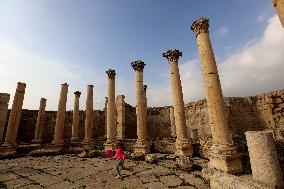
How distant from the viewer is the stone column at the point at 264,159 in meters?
4.07

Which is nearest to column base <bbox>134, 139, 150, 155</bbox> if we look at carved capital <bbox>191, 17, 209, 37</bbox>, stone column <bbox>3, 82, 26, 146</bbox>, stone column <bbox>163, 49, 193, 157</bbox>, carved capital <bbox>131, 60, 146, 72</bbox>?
stone column <bbox>163, 49, 193, 157</bbox>

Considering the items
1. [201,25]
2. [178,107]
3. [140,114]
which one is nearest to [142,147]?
[140,114]

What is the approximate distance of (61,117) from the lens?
1639cm

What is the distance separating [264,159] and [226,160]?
142cm

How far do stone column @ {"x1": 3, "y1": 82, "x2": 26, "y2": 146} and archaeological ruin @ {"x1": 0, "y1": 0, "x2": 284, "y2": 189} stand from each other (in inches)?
1.9

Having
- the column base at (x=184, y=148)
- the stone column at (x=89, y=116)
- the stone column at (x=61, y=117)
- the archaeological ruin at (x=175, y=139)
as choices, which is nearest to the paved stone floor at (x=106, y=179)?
the archaeological ruin at (x=175, y=139)

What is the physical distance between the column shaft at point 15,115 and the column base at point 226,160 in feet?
46.6

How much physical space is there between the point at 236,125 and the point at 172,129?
23.1ft

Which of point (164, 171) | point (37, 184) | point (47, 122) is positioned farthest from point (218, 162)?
point (47, 122)

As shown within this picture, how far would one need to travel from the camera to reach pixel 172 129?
22.8 m

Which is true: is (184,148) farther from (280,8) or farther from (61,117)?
(61,117)

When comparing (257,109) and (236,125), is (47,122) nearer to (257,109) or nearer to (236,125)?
(236,125)

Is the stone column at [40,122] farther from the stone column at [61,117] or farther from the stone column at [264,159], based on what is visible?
the stone column at [264,159]

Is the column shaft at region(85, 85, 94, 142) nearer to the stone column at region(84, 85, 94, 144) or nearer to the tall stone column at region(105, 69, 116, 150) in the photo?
the stone column at region(84, 85, 94, 144)
